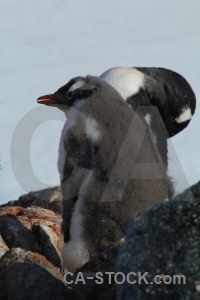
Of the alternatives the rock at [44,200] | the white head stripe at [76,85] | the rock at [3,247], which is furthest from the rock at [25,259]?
the rock at [44,200]

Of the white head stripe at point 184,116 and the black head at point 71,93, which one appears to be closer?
the black head at point 71,93

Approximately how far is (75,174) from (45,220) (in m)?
0.77

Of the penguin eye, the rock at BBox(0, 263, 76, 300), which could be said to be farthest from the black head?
the rock at BBox(0, 263, 76, 300)

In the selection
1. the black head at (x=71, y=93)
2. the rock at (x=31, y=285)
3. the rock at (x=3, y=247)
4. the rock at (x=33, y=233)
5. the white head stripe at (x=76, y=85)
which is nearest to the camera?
the rock at (x=31, y=285)

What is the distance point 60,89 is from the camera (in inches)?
280

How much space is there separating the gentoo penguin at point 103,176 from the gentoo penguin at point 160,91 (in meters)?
0.79

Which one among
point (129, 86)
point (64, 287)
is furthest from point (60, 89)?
point (64, 287)

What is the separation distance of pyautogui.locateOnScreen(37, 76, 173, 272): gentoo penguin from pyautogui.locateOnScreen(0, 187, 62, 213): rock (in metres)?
1.97

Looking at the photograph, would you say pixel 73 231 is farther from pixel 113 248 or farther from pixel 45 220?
pixel 113 248

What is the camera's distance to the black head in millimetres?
6555

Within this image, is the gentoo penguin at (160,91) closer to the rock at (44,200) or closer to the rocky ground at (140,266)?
the rock at (44,200)

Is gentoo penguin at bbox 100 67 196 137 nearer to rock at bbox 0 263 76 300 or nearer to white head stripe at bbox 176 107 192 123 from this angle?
white head stripe at bbox 176 107 192 123

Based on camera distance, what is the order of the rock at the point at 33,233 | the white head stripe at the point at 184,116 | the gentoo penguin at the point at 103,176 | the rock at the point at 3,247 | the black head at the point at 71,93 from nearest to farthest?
the rock at the point at 3,247
the gentoo penguin at the point at 103,176
the rock at the point at 33,233
the black head at the point at 71,93
the white head stripe at the point at 184,116

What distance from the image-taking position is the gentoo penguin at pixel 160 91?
→ 7.19 metres
